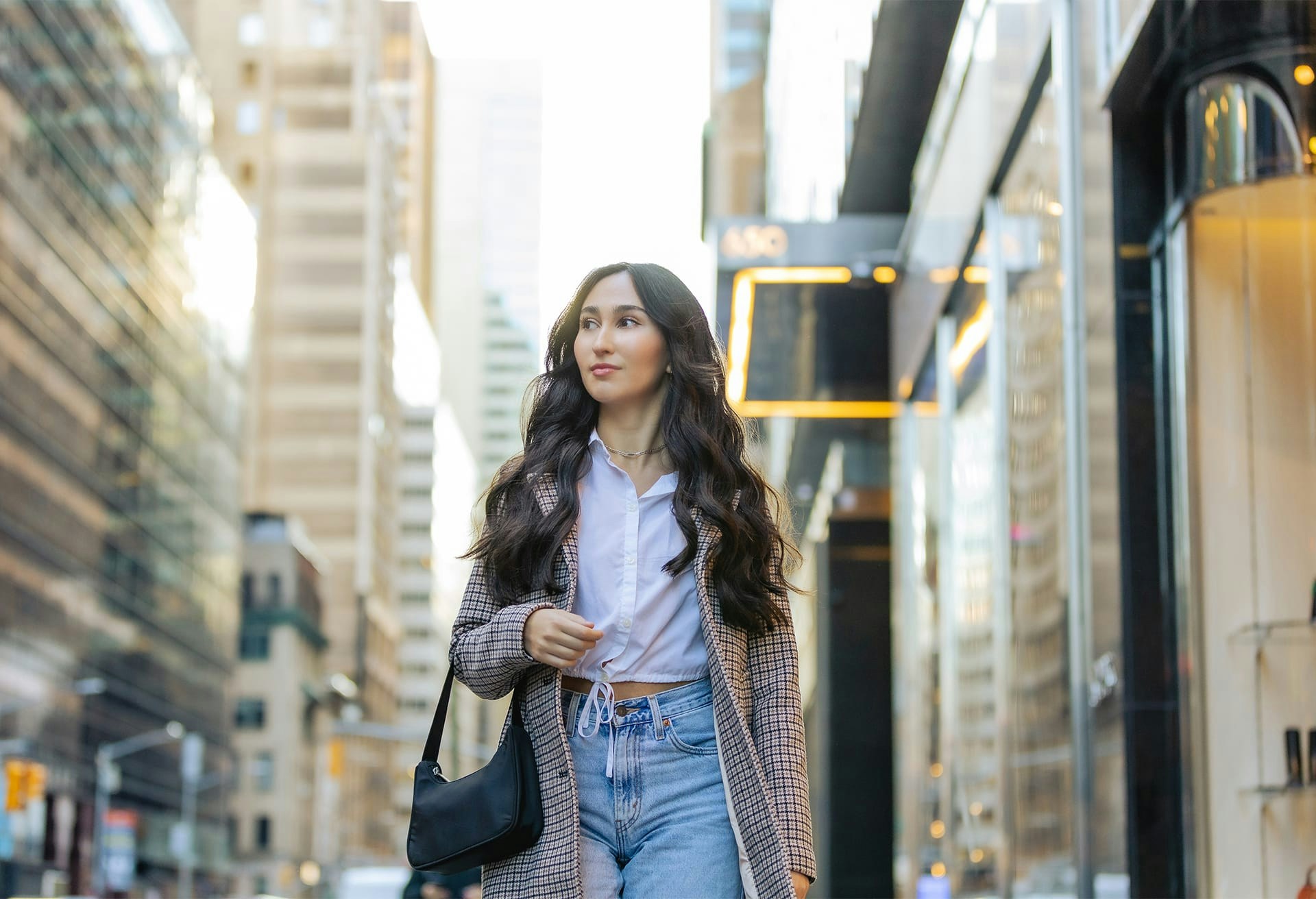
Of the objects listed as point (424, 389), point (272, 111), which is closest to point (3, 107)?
point (272, 111)

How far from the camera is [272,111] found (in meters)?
142

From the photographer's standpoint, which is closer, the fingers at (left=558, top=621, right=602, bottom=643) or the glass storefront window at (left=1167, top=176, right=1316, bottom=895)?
the fingers at (left=558, top=621, right=602, bottom=643)

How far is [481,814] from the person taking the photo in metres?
2.84

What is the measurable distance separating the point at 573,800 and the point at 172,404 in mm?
87951

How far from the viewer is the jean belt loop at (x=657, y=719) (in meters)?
2.89

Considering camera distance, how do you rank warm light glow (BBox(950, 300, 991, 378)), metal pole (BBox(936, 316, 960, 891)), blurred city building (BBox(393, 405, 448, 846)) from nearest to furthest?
1. warm light glow (BBox(950, 300, 991, 378))
2. metal pole (BBox(936, 316, 960, 891))
3. blurred city building (BBox(393, 405, 448, 846))

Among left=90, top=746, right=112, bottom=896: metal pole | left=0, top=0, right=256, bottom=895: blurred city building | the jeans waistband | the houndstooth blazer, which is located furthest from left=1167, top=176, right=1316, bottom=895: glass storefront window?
left=90, top=746, right=112, bottom=896: metal pole

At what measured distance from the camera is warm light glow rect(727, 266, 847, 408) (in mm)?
12961

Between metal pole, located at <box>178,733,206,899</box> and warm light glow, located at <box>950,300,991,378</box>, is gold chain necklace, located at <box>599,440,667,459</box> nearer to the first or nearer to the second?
warm light glow, located at <box>950,300,991,378</box>

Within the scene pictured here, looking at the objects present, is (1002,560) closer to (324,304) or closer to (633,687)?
(633,687)

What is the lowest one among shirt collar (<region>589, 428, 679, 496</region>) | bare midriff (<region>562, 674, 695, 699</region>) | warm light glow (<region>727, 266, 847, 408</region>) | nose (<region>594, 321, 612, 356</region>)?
bare midriff (<region>562, 674, 695, 699</region>)

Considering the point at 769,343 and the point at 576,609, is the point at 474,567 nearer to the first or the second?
the point at 576,609

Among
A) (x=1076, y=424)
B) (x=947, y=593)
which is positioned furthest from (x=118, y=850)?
(x=1076, y=424)

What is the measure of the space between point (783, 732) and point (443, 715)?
57cm
